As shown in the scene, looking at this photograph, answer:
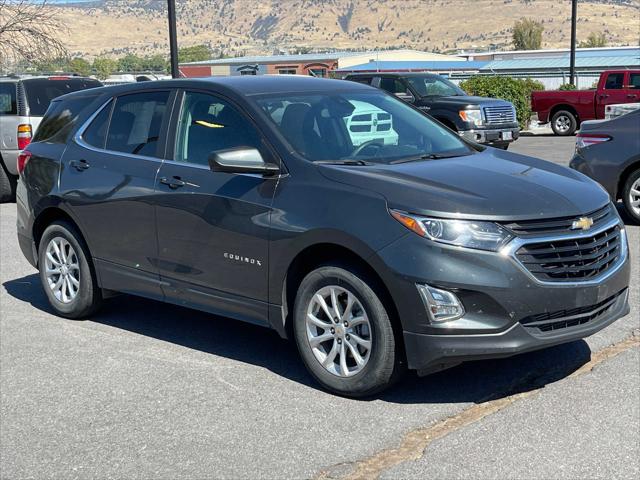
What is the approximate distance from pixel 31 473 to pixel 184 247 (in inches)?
75.3

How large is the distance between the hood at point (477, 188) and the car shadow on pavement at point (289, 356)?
109 centimetres

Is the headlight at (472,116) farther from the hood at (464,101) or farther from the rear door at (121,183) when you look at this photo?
the rear door at (121,183)

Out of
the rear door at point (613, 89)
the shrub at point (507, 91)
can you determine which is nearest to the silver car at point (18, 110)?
the rear door at point (613, 89)

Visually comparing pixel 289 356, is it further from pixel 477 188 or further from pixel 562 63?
pixel 562 63

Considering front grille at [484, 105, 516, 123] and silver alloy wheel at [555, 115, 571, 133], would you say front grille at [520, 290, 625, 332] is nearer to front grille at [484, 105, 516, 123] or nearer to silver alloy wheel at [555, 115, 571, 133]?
front grille at [484, 105, 516, 123]

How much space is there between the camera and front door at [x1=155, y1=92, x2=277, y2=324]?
17.8 feet

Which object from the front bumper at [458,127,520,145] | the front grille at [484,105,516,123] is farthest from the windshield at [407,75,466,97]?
the front bumper at [458,127,520,145]

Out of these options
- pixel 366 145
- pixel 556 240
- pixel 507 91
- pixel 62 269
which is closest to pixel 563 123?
pixel 507 91

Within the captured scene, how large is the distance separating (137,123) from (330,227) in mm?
2168

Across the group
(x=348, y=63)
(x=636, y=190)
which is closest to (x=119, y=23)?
(x=348, y=63)

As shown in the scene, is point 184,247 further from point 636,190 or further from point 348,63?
point 348,63

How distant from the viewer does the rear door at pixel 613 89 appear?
2505cm

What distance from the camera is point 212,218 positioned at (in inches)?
221

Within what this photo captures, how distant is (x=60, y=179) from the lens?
271 inches
